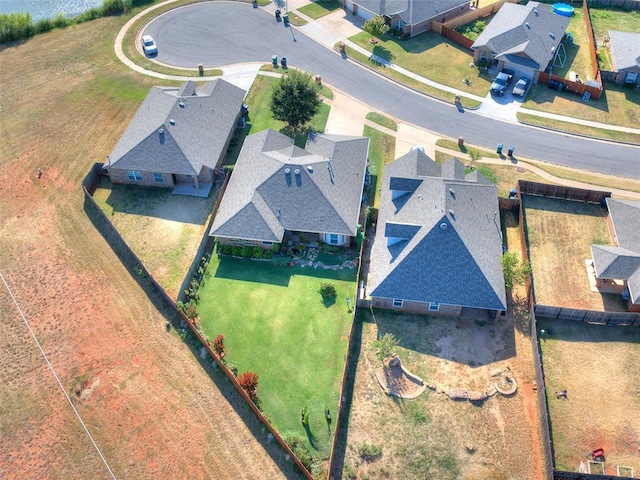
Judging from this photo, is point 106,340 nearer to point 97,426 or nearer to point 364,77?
point 97,426

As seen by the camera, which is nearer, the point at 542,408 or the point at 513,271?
the point at 542,408

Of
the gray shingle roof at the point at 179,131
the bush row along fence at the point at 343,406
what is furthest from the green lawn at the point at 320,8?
the bush row along fence at the point at 343,406

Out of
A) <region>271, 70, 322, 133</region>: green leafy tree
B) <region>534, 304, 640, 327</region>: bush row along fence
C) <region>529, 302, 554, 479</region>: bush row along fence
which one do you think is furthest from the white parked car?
<region>534, 304, 640, 327</region>: bush row along fence

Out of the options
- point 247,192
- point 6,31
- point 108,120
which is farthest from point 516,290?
point 6,31

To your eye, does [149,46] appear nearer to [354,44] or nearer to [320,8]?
[320,8]

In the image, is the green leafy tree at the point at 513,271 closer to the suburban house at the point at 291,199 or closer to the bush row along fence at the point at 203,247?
the suburban house at the point at 291,199

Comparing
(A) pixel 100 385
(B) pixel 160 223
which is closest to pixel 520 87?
(B) pixel 160 223
